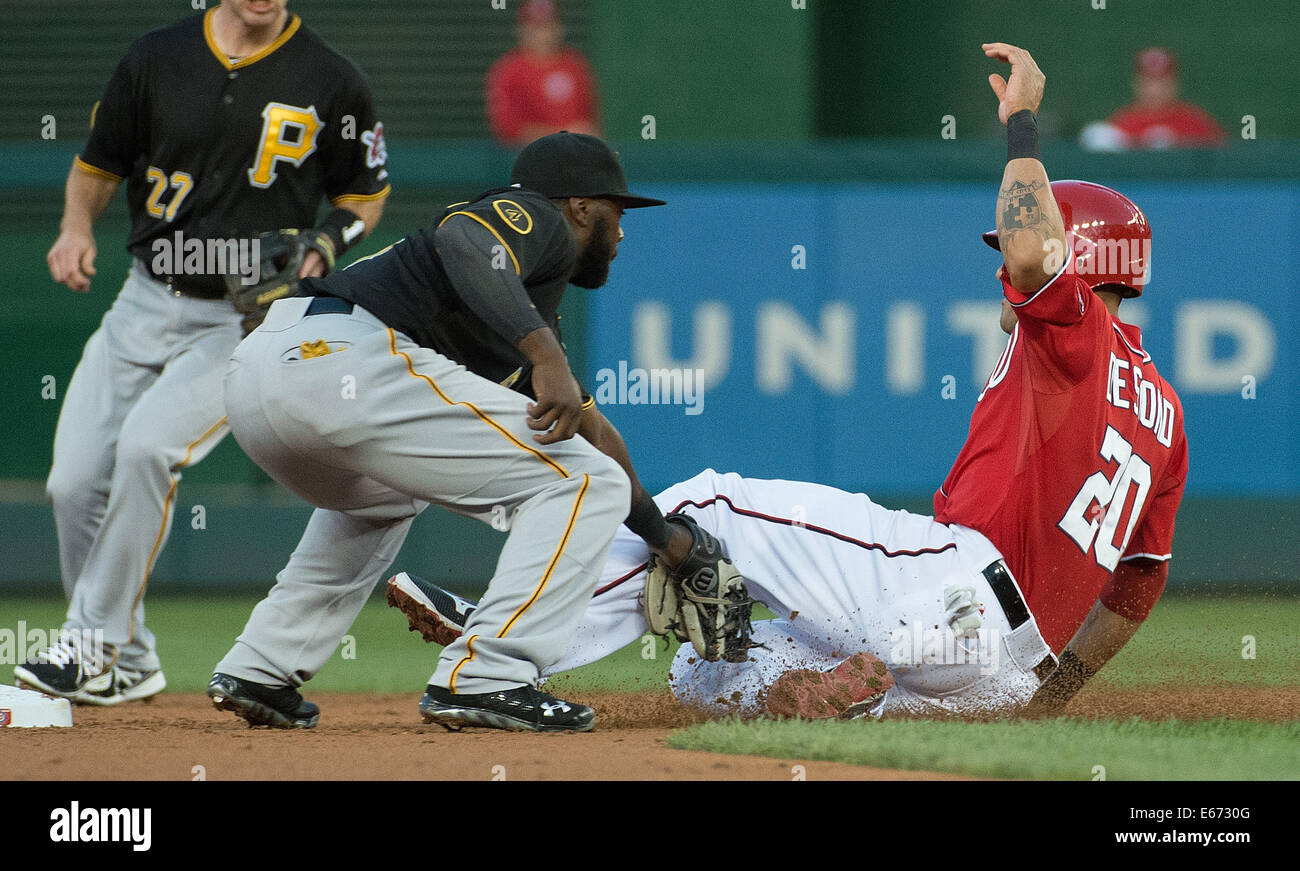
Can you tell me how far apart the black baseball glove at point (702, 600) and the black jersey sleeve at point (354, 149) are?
1.90 meters

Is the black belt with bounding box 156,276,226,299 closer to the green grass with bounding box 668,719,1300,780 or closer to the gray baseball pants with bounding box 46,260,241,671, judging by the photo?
the gray baseball pants with bounding box 46,260,241,671

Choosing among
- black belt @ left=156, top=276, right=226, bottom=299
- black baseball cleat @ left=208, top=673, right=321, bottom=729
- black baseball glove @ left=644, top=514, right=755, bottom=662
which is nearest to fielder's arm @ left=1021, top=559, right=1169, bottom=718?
black baseball glove @ left=644, top=514, right=755, bottom=662

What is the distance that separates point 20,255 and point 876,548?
18.0 feet

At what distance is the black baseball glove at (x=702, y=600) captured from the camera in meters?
3.94

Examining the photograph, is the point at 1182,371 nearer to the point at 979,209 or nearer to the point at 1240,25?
the point at 979,209

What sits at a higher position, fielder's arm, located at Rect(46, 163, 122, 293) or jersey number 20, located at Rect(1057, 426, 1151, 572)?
fielder's arm, located at Rect(46, 163, 122, 293)

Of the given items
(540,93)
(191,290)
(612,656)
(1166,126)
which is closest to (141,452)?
(191,290)

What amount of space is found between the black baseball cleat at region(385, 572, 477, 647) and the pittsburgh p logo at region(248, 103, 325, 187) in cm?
157

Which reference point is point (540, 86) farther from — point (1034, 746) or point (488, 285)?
point (1034, 746)

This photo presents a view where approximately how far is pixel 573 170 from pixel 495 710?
1256 mm

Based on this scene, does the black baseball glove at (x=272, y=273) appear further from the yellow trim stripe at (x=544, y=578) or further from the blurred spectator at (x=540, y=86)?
the blurred spectator at (x=540, y=86)

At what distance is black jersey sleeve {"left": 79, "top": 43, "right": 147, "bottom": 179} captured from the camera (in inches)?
198

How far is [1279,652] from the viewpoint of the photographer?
233 inches

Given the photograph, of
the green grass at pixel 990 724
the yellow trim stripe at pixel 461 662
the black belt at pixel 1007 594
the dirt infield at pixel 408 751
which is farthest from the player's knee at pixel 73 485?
the black belt at pixel 1007 594
